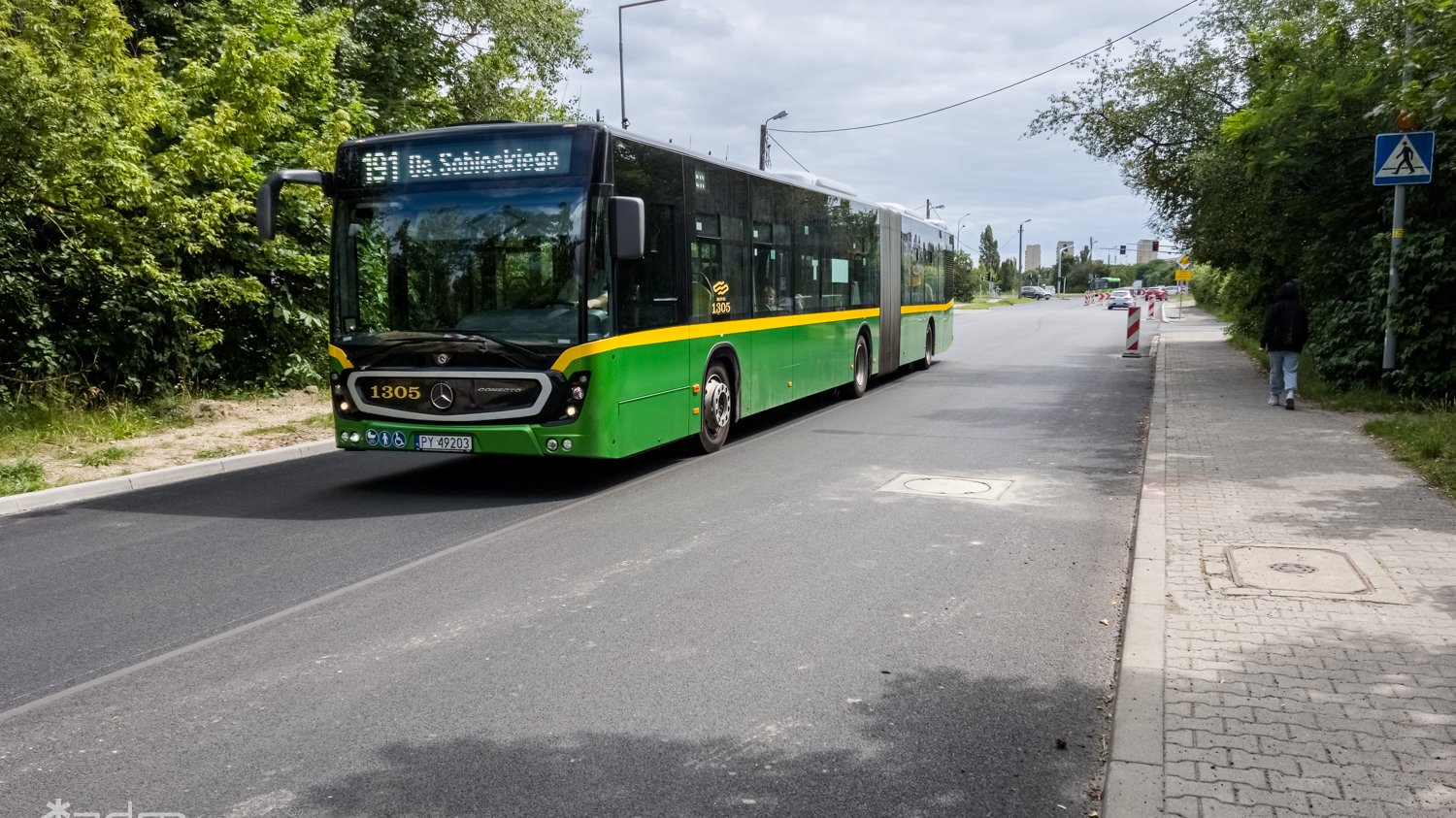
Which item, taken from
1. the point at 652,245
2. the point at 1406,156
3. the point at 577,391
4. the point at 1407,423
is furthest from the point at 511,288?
the point at 1406,156

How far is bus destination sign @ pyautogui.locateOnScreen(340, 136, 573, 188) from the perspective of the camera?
892 cm

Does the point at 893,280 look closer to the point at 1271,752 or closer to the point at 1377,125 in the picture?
the point at 1377,125

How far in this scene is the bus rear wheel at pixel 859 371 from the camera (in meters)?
16.7

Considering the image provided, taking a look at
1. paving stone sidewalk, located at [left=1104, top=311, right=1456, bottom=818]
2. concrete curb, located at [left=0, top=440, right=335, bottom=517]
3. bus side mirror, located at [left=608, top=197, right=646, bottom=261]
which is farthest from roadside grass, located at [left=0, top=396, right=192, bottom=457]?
paving stone sidewalk, located at [left=1104, top=311, right=1456, bottom=818]

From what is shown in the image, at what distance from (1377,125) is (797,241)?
291 inches

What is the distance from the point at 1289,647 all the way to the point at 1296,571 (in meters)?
1.52

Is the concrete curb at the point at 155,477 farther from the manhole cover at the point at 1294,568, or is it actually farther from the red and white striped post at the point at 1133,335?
the red and white striped post at the point at 1133,335

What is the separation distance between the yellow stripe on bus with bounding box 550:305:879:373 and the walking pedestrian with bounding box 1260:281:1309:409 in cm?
553

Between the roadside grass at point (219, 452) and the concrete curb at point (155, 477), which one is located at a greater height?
the roadside grass at point (219, 452)

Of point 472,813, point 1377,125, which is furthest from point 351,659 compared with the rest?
point 1377,125

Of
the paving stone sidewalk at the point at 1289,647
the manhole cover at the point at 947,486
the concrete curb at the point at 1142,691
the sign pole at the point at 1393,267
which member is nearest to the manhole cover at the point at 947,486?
the manhole cover at the point at 947,486

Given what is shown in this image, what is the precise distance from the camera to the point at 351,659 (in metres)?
5.08

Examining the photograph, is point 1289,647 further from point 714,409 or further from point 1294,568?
point 714,409

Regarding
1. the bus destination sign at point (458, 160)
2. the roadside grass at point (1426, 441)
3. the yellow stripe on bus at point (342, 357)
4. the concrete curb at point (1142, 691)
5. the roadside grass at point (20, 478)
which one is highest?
the bus destination sign at point (458, 160)
